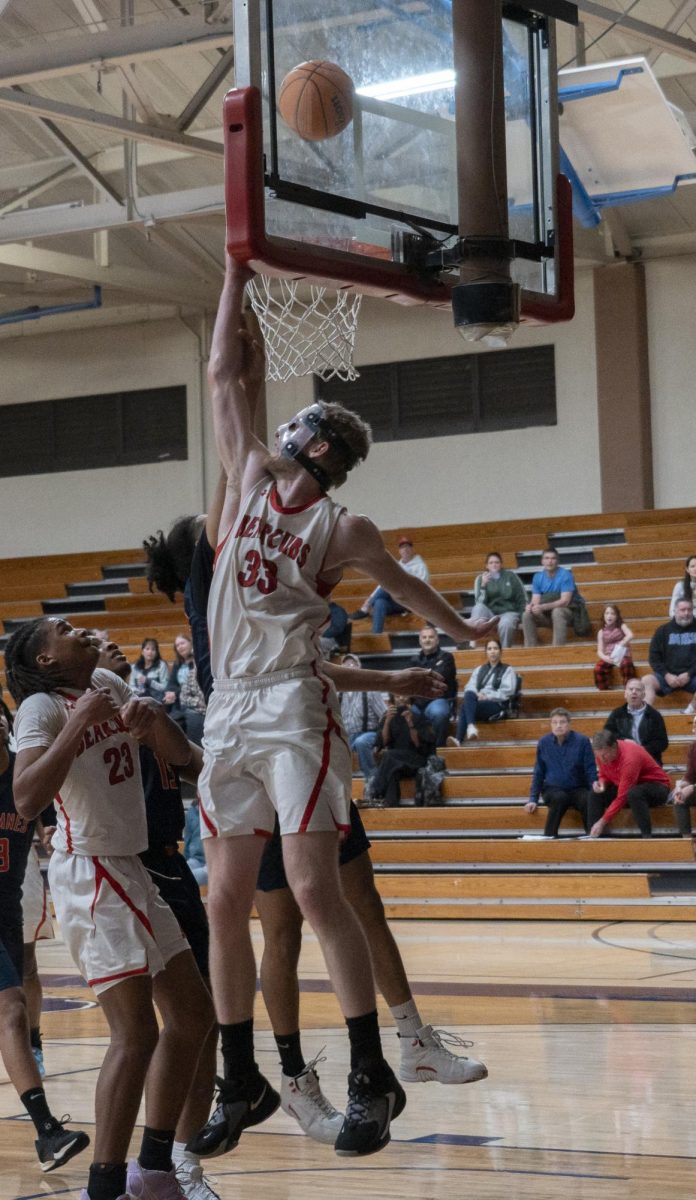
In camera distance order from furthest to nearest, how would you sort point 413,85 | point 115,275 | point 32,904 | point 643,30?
point 115,275 < point 643,30 < point 32,904 < point 413,85

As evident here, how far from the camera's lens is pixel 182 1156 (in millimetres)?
4582

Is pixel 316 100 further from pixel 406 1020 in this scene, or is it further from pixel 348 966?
pixel 406 1020

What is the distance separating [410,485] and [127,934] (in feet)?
53.1

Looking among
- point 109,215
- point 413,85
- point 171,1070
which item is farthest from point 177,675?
point 171,1070

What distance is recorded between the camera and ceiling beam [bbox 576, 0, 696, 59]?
10.1 metres

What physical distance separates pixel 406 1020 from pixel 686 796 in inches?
296

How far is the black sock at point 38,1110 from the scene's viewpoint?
530 centimetres

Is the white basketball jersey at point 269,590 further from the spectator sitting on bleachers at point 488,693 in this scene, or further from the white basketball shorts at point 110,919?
the spectator sitting on bleachers at point 488,693

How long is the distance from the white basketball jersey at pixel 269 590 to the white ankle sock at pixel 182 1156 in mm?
1449

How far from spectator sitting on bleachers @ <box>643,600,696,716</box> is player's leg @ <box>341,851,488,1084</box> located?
30.3ft

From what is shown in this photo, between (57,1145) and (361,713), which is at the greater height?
(361,713)

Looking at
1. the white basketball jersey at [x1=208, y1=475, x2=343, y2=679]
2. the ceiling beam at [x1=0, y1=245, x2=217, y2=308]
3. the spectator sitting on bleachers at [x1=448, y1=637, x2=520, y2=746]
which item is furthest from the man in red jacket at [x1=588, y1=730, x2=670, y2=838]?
the ceiling beam at [x1=0, y1=245, x2=217, y2=308]

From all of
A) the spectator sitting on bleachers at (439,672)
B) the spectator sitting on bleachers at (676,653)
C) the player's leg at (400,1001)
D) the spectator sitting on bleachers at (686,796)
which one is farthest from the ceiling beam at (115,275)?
the player's leg at (400,1001)

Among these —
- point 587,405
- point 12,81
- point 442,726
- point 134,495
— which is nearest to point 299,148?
point 12,81
